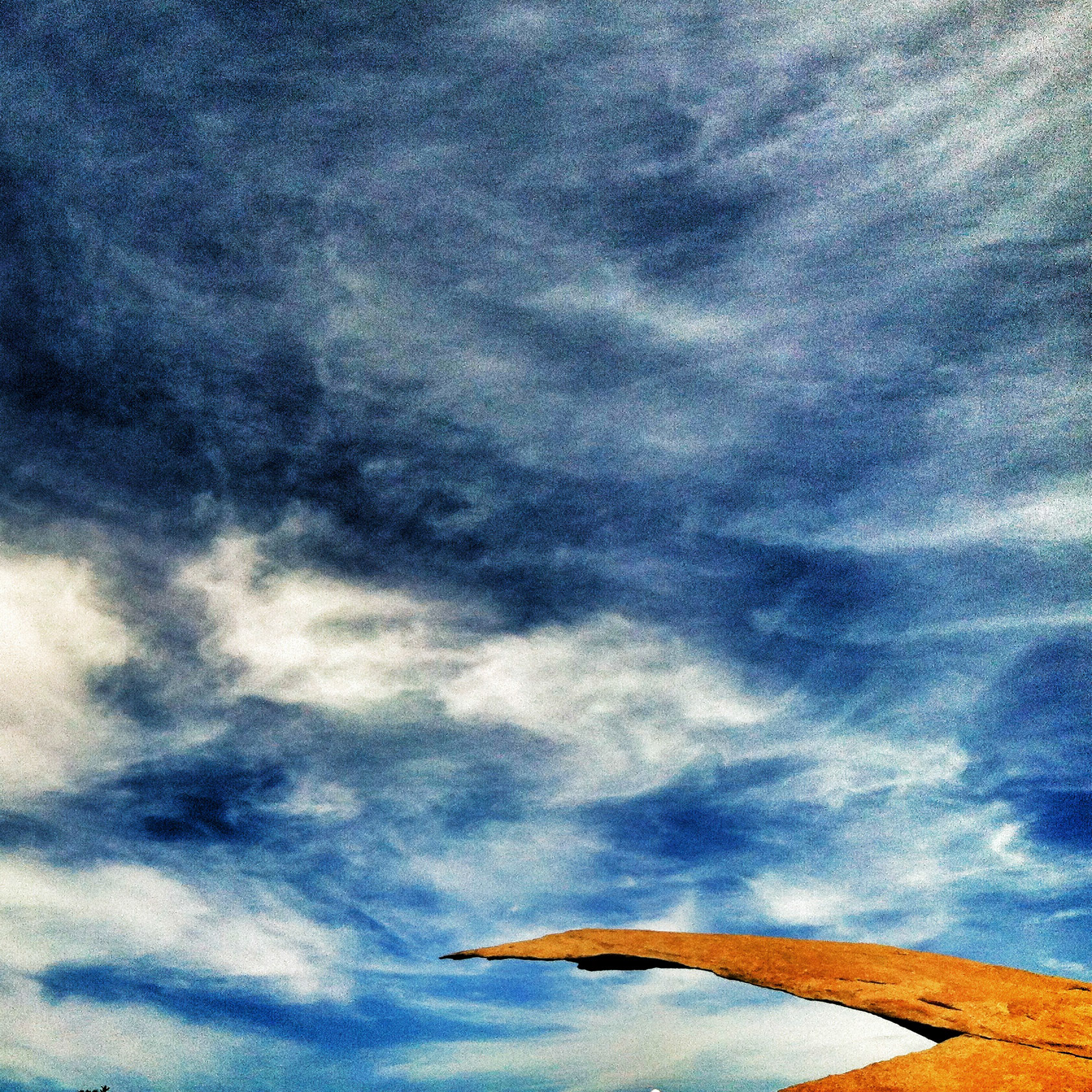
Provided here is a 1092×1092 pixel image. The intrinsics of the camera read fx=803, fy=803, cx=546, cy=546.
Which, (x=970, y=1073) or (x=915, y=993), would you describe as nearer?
(x=970, y=1073)

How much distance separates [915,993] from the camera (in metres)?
9.30

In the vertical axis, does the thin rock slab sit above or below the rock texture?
below

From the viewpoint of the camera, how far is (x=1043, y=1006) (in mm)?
9117

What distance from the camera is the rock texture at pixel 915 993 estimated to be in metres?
7.56

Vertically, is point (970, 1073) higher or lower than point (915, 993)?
lower

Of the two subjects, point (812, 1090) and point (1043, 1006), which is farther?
point (1043, 1006)

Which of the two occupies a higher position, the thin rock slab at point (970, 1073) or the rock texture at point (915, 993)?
the rock texture at point (915, 993)

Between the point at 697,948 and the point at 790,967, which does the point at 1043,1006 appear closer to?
the point at 790,967

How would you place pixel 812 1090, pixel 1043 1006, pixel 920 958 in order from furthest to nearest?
pixel 920 958, pixel 1043 1006, pixel 812 1090

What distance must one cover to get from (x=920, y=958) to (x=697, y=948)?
312 cm

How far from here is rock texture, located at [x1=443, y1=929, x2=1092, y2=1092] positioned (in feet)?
24.8

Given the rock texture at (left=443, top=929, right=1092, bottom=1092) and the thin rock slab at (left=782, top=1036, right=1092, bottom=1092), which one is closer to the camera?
the thin rock slab at (left=782, top=1036, right=1092, bottom=1092)

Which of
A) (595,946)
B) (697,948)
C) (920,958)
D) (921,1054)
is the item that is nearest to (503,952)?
(595,946)

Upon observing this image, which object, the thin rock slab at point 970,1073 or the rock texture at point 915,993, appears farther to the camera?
the rock texture at point 915,993
